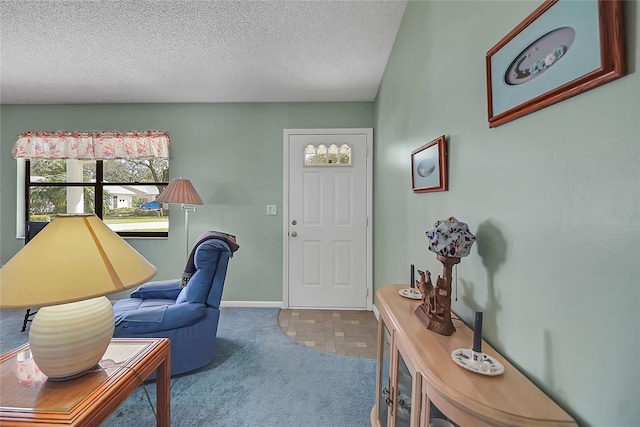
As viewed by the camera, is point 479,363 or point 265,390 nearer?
point 479,363

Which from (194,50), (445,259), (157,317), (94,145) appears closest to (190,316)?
(157,317)

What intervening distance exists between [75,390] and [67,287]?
35cm

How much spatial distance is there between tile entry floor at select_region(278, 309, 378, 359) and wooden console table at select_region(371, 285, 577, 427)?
41.4 inches

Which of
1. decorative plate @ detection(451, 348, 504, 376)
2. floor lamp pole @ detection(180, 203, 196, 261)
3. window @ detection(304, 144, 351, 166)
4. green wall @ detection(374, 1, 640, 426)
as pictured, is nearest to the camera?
green wall @ detection(374, 1, 640, 426)

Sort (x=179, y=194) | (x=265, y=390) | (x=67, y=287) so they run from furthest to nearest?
(x=179, y=194)
(x=265, y=390)
(x=67, y=287)

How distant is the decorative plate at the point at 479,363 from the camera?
2.22 feet

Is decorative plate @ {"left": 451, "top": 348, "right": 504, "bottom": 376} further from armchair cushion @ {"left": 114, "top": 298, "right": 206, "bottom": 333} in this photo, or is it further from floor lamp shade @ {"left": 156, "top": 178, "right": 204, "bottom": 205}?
floor lamp shade @ {"left": 156, "top": 178, "right": 204, "bottom": 205}

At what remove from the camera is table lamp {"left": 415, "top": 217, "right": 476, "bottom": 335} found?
0.87 m

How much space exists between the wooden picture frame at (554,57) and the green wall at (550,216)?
24 millimetres

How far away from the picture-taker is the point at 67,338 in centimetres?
80

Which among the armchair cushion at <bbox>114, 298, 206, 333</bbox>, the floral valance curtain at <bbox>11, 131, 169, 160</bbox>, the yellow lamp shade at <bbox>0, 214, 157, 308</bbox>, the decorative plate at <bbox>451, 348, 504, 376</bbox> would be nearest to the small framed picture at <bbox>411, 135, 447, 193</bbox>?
the decorative plate at <bbox>451, 348, 504, 376</bbox>

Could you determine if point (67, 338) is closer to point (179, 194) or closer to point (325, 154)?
point (179, 194)

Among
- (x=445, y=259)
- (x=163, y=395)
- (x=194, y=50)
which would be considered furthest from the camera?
(x=194, y=50)

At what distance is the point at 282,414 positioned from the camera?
1457 millimetres
